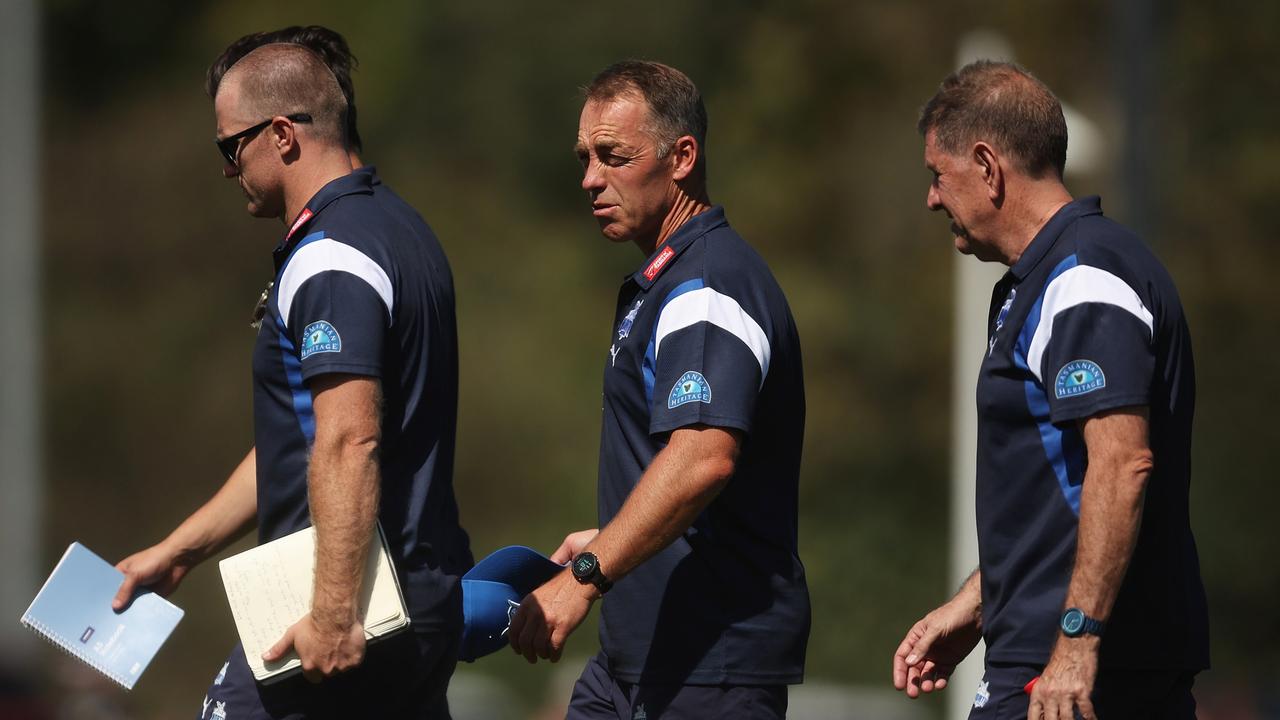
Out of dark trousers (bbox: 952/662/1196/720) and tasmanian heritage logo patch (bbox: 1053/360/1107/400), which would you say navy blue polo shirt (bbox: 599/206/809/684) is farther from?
tasmanian heritage logo patch (bbox: 1053/360/1107/400)

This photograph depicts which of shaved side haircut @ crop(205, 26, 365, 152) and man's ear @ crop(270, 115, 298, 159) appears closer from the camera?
man's ear @ crop(270, 115, 298, 159)

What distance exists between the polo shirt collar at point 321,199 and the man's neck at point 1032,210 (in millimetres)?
1755

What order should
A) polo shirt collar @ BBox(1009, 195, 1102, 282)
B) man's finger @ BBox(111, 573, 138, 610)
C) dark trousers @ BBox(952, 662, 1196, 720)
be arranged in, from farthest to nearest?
man's finger @ BBox(111, 573, 138, 610)
polo shirt collar @ BBox(1009, 195, 1102, 282)
dark trousers @ BBox(952, 662, 1196, 720)

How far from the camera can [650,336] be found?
4.84 meters

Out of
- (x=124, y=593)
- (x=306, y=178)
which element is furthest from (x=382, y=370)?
(x=124, y=593)

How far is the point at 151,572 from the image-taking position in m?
5.49

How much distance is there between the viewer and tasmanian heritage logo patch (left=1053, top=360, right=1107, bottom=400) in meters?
4.13

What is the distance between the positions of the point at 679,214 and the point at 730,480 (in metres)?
0.82

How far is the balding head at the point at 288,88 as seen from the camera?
494 cm

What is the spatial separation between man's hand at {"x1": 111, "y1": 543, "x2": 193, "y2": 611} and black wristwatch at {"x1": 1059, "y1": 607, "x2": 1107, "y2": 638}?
2.84 m

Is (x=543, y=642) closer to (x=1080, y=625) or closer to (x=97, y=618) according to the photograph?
(x=1080, y=625)

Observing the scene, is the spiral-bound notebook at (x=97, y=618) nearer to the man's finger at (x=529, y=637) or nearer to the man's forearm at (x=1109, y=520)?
the man's finger at (x=529, y=637)

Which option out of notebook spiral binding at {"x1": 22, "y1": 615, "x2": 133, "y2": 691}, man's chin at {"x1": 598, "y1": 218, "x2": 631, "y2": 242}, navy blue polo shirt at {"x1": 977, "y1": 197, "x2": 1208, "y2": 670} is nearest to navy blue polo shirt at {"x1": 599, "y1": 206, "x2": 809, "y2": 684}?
man's chin at {"x1": 598, "y1": 218, "x2": 631, "y2": 242}

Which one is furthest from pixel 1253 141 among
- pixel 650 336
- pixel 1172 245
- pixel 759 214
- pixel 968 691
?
pixel 650 336
